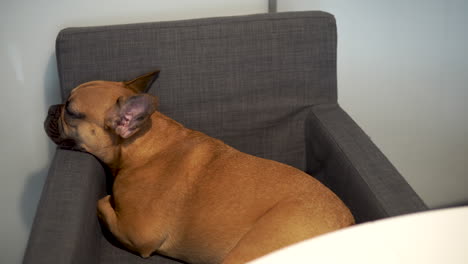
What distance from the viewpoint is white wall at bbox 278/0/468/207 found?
261 cm

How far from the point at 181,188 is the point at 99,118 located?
15.3 inches

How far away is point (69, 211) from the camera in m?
1.71

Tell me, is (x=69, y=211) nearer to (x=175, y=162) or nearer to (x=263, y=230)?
(x=175, y=162)

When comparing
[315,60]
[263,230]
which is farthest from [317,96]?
[263,230]

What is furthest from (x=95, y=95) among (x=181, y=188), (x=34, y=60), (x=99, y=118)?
(x=34, y=60)

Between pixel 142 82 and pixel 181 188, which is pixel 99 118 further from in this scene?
pixel 181 188

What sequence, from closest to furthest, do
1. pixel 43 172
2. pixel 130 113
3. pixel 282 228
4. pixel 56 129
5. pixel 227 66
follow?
pixel 282 228, pixel 130 113, pixel 56 129, pixel 227 66, pixel 43 172

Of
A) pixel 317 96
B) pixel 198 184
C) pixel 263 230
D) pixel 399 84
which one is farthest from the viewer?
pixel 399 84

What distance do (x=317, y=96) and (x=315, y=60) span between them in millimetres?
157

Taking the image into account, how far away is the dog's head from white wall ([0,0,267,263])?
43 cm

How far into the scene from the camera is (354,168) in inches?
75.0

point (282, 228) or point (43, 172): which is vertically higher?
point (282, 228)

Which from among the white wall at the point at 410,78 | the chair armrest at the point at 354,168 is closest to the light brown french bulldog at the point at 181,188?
the chair armrest at the point at 354,168

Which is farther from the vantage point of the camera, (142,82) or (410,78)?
(410,78)
